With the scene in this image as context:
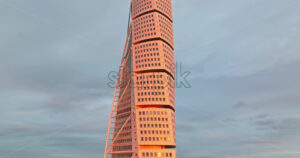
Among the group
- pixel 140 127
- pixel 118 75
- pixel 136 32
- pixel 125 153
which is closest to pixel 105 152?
pixel 125 153

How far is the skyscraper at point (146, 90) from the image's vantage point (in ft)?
255

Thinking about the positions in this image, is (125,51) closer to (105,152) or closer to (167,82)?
(167,82)

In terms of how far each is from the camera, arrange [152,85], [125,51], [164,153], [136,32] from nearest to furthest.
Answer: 1. [164,153]
2. [152,85]
3. [136,32]
4. [125,51]

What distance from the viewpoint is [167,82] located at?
84.0 meters

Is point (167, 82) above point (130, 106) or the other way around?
above

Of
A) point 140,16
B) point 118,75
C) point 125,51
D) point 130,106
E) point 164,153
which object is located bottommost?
point 164,153

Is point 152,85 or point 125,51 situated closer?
point 152,85

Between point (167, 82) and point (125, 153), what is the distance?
26.5m

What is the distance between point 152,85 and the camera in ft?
270

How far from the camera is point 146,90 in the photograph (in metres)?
82.0

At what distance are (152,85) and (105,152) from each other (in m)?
27.1

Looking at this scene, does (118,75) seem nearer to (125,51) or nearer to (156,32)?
(125,51)

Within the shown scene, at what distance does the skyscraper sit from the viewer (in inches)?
3061

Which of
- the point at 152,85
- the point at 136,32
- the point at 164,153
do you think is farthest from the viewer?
the point at 136,32
